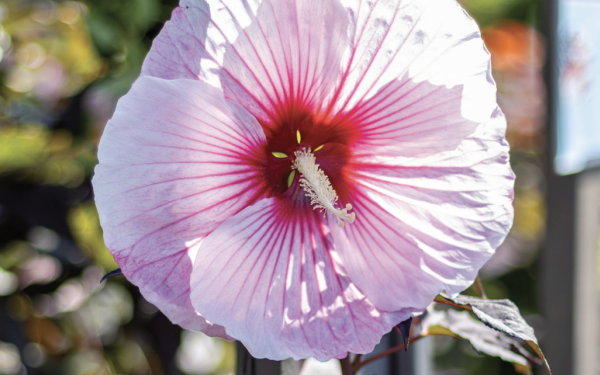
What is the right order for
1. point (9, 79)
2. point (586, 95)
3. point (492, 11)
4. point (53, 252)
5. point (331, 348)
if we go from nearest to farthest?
point (331, 348) < point (53, 252) < point (9, 79) < point (586, 95) < point (492, 11)

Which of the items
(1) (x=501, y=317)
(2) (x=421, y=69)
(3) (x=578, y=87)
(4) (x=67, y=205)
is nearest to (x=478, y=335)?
(1) (x=501, y=317)

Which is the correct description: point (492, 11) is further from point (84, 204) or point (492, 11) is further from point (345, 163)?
point (345, 163)

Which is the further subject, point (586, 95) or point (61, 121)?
point (586, 95)

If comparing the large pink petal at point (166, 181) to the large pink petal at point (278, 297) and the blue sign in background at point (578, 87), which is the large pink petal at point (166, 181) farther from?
the blue sign in background at point (578, 87)

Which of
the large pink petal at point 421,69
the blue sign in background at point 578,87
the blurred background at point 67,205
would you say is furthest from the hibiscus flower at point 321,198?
the blue sign in background at point 578,87

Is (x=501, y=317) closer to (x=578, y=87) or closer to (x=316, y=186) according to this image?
(x=316, y=186)

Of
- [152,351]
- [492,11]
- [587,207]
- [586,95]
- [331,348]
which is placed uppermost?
[492,11]

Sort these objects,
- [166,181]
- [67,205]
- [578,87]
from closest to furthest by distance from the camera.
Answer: [166,181] < [67,205] < [578,87]

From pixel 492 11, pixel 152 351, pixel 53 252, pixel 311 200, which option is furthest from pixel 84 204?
pixel 492 11
